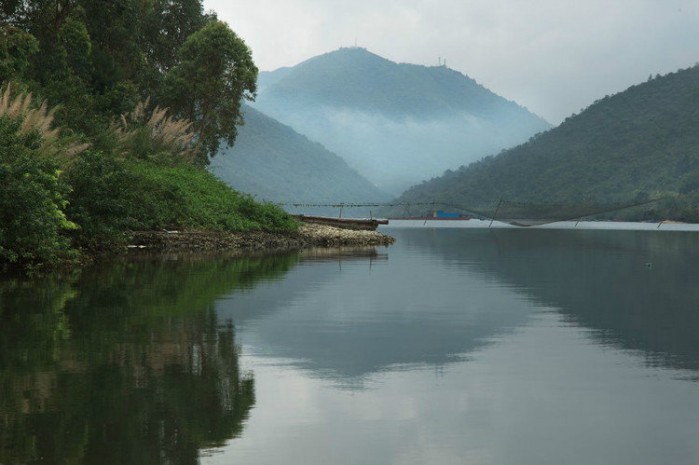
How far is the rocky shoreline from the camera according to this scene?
32.3m

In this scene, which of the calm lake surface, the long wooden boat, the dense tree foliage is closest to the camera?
the calm lake surface

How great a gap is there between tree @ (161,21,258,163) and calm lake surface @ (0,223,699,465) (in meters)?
38.0

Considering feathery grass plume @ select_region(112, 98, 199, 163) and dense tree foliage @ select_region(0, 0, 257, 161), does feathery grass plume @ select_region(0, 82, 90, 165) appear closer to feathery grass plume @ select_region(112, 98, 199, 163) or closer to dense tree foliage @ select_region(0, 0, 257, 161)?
dense tree foliage @ select_region(0, 0, 257, 161)

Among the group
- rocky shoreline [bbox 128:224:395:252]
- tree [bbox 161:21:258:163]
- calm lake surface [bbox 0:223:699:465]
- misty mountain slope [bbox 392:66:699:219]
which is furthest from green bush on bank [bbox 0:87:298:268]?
misty mountain slope [bbox 392:66:699:219]

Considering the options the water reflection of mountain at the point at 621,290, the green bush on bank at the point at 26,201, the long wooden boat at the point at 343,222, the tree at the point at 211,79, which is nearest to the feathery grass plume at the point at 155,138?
the long wooden boat at the point at 343,222

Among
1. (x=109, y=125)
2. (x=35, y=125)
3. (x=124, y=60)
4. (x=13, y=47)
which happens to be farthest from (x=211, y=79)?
(x=35, y=125)

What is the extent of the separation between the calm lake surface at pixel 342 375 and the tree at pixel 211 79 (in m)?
38.0

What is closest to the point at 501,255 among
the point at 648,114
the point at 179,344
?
the point at 179,344

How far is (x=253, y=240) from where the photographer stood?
37.2m

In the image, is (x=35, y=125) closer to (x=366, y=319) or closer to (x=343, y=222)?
(x=366, y=319)

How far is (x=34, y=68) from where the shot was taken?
42.2m

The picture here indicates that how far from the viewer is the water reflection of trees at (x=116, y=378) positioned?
6.76 m

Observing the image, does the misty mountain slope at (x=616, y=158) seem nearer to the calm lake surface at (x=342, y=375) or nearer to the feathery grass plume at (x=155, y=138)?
the feathery grass plume at (x=155, y=138)

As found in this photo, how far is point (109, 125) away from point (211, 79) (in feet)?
51.9
